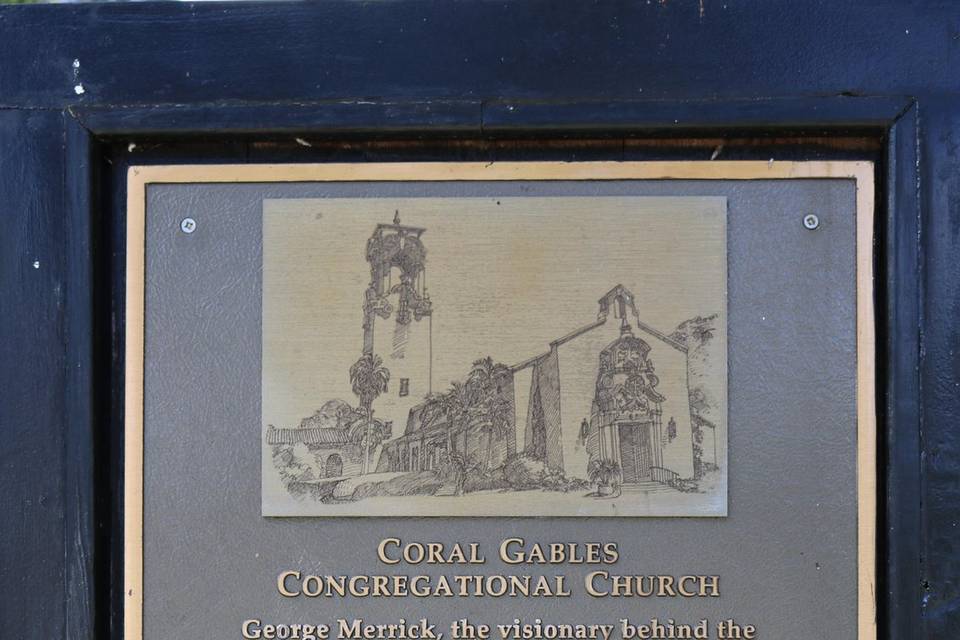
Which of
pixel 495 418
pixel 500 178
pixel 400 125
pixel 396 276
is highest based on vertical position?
pixel 400 125

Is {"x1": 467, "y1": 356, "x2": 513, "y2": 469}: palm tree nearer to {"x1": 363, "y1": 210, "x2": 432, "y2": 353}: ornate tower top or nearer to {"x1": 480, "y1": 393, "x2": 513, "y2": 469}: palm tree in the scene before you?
{"x1": 480, "y1": 393, "x2": 513, "y2": 469}: palm tree

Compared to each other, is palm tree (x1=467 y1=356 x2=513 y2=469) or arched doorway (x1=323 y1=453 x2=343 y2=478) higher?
palm tree (x1=467 y1=356 x2=513 y2=469)

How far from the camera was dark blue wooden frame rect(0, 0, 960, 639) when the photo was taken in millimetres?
2824

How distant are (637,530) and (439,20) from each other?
1490mm

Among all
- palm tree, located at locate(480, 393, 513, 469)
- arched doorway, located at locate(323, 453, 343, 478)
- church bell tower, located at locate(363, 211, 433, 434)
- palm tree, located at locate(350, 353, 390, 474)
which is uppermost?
church bell tower, located at locate(363, 211, 433, 434)

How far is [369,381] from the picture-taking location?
9.22ft

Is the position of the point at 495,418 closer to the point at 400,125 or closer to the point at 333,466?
the point at 333,466

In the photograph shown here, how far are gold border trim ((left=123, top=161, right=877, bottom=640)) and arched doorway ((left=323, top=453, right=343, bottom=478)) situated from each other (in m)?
0.51

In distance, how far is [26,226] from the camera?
294 centimetres

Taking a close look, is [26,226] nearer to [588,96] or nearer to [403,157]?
[403,157]

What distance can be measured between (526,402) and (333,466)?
21.3 inches

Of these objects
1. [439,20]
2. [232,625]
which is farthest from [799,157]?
[232,625]

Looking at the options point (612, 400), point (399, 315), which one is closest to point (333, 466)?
point (399, 315)

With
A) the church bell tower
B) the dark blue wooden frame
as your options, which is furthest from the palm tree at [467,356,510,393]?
the dark blue wooden frame
